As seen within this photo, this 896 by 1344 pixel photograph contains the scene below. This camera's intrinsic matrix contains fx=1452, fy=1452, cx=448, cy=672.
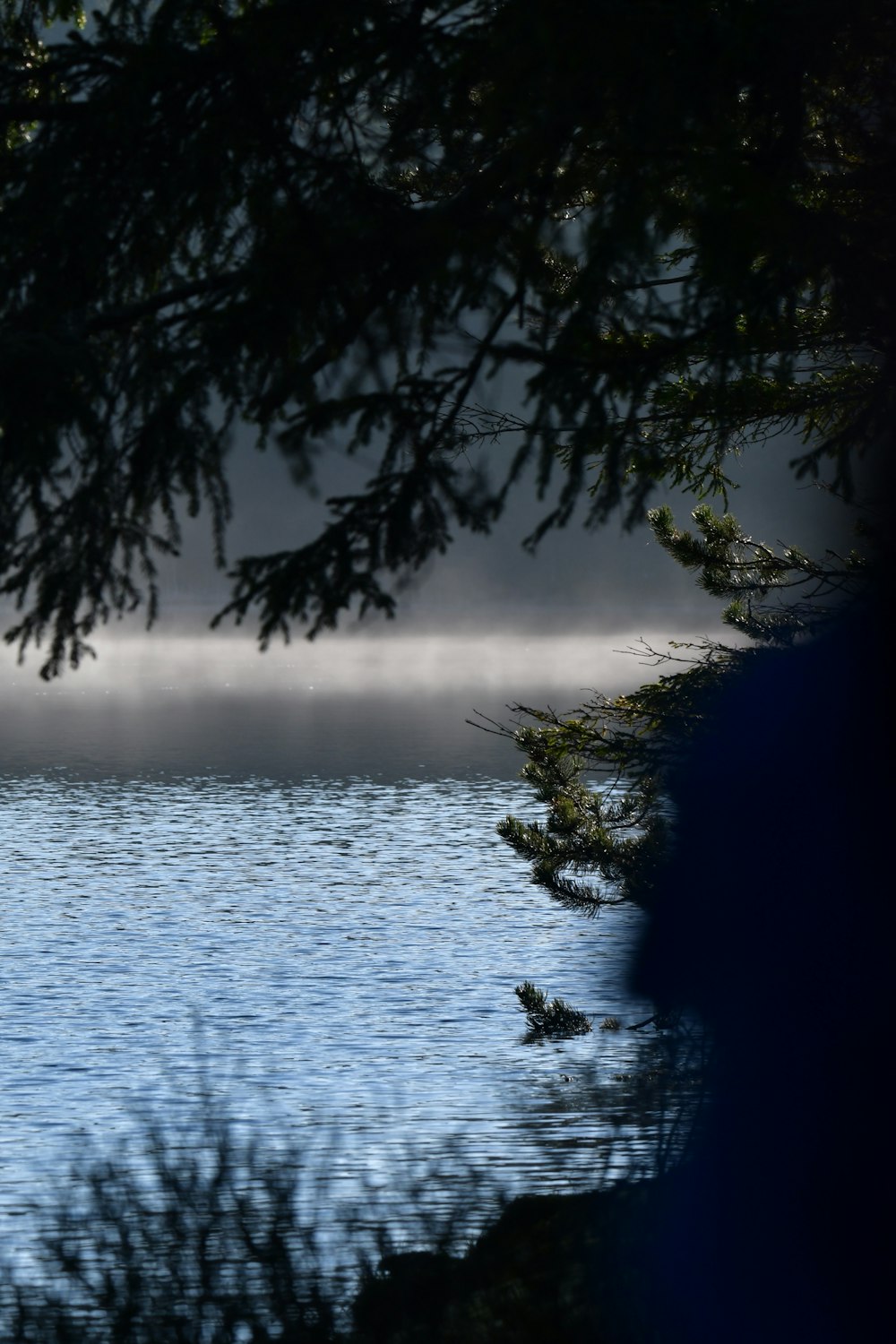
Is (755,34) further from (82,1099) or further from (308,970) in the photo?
(308,970)

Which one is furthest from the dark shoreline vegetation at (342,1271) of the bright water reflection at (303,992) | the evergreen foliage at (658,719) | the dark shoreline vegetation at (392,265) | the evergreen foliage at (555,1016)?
the bright water reflection at (303,992)

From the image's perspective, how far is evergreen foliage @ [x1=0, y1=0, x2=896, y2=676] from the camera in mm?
6812

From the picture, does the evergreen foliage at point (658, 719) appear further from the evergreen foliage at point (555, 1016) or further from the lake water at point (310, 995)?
the evergreen foliage at point (555, 1016)

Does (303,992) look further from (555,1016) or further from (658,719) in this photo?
(658,719)

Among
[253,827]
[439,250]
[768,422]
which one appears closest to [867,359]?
[768,422]

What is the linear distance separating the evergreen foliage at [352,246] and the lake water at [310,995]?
11614mm

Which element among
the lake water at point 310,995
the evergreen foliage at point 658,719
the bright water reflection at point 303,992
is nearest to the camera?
the evergreen foliage at point 658,719

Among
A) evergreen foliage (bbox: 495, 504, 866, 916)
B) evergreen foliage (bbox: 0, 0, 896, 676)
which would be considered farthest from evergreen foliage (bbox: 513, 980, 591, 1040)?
evergreen foliage (bbox: 0, 0, 896, 676)

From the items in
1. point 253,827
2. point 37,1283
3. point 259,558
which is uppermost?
point 259,558

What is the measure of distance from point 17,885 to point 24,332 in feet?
200

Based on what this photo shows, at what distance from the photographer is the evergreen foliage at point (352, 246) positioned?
681 cm

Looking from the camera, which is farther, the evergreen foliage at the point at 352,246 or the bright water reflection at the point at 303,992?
the bright water reflection at the point at 303,992

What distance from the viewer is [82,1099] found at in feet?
89.0

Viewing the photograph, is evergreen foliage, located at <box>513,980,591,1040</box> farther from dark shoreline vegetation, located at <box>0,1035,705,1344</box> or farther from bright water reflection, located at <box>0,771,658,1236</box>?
dark shoreline vegetation, located at <box>0,1035,705,1344</box>
